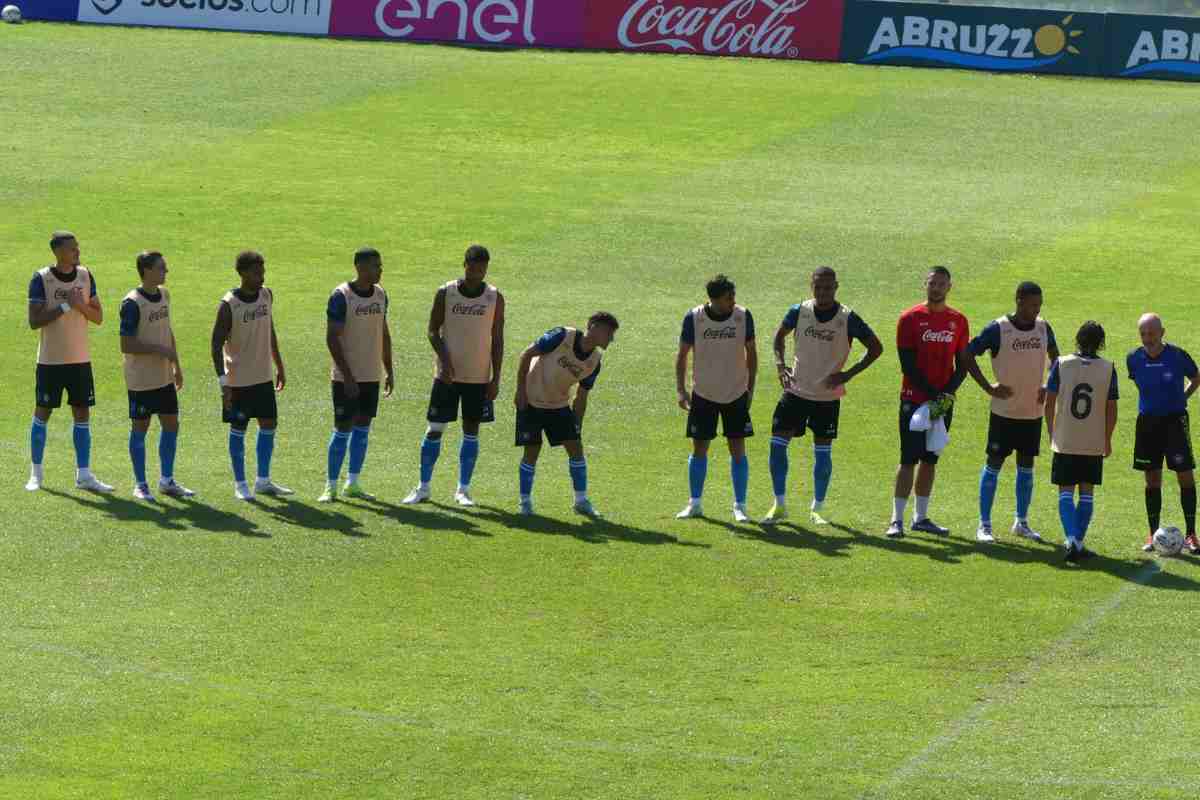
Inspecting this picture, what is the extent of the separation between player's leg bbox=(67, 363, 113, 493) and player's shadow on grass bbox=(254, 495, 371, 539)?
1562mm

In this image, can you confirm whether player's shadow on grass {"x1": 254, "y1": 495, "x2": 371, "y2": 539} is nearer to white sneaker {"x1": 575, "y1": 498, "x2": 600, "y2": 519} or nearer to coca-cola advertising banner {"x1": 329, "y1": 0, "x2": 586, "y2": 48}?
white sneaker {"x1": 575, "y1": 498, "x2": 600, "y2": 519}

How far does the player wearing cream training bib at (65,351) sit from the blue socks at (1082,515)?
8.48 m

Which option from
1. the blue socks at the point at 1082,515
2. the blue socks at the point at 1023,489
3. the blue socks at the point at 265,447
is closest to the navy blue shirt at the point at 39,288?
→ the blue socks at the point at 265,447

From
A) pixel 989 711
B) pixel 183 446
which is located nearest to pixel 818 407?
pixel 989 711

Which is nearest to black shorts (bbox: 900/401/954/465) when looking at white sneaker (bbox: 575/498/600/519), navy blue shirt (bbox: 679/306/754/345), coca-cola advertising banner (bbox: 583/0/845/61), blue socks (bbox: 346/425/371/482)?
navy blue shirt (bbox: 679/306/754/345)

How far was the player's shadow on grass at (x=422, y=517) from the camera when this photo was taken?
616 inches

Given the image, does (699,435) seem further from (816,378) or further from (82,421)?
(82,421)

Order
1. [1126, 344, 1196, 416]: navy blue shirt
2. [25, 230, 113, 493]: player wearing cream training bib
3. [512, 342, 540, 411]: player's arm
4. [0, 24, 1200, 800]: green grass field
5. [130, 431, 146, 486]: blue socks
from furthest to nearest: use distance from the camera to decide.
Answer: [25, 230, 113, 493]: player wearing cream training bib < [130, 431, 146, 486]: blue socks < [512, 342, 540, 411]: player's arm < [1126, 344, 1196, 416]: navy blue shirt < [0, 24, 1200, 800]: green grass field

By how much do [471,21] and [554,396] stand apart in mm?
29768

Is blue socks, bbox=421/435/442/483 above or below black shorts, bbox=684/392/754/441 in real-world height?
below

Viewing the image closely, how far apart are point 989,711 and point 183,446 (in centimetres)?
986

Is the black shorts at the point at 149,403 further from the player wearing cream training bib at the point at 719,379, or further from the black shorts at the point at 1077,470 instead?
the black shorts at the point at 1077,470

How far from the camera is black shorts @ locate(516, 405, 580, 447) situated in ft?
52.9

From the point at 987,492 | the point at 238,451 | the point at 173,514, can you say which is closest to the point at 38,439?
the point at 173,514
